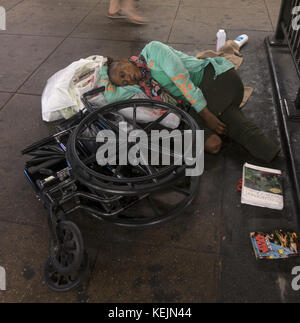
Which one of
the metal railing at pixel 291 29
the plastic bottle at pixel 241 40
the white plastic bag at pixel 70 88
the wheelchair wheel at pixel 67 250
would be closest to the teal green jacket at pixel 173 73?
the white plastic bag at pixel 70 88

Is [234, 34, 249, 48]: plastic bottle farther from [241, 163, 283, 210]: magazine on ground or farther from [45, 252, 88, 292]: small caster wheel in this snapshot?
[45, 252, 88, 292]: small caster wheel

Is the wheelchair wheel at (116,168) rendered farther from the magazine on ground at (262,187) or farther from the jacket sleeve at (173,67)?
the magazine on ground at (262,187)

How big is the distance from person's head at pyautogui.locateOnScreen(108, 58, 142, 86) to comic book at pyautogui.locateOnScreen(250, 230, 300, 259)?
4.03 ft

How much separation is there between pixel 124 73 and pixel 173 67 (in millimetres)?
323

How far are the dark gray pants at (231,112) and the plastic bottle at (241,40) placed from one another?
143 cm

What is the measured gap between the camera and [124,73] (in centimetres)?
197

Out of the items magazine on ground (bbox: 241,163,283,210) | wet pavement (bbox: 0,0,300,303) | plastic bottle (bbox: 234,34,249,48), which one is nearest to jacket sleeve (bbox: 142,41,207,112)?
wet pavement (bbox: 0,0,300,303)

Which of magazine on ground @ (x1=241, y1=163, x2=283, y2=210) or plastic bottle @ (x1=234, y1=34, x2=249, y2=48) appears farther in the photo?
plastic bottle @ (x1=234, y1=34, x2=249, y2=48)

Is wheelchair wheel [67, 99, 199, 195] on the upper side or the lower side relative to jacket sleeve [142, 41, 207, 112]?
lower

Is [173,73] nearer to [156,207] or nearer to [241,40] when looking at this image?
[156,207]

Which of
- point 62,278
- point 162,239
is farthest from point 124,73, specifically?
point 62,278

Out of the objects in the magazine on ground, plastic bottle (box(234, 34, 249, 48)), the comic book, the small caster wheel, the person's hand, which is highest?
plastic bottle (box(234, 34, 249, 48))

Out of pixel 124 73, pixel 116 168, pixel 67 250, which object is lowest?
pixel 67 250

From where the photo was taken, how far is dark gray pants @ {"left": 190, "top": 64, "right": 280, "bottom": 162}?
207 cm
